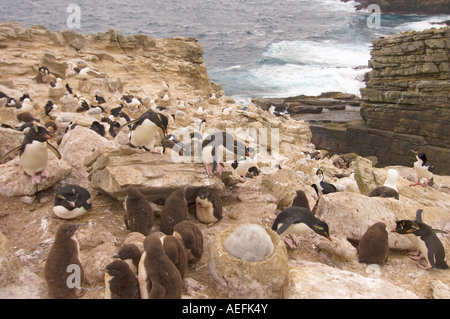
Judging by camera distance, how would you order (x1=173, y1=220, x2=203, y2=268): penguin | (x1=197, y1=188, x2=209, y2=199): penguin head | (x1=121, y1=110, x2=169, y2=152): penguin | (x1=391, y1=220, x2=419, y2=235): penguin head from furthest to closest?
(x1=121, y1=110, x2=169, y2=152): penguin → (x1=197, y1=188, x2=209, y2=199): penguin head → (x1=391, y1=220, x2=419, y2=235): penguin head → (x1=173, y1=220, x2=203, y2=268): penguin

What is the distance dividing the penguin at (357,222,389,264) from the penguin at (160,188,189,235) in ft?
9.48

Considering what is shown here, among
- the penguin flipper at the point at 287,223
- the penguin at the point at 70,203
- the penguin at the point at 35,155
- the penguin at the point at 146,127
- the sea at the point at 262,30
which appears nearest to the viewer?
the penguin flipper at the point at 287,223

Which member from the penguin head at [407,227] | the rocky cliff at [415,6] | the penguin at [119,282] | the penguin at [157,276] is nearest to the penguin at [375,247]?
the penguin head at [407,227]

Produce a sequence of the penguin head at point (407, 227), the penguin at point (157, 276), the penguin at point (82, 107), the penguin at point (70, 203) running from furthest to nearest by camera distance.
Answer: the penguin at point (82, 107) < the penguin head at point (407, 227) < the penguin at point (70, 203) < the penguin at point (157, 276)

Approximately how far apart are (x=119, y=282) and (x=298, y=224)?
2.82m

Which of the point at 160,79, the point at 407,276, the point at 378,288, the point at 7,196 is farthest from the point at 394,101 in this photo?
the point at 7,196

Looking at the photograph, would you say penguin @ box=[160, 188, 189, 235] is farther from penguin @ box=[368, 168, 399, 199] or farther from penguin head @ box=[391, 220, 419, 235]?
penguin @ box=[368, 168, 399, 199]

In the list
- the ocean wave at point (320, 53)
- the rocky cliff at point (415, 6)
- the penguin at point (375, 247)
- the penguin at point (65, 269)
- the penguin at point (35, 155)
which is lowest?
the penguin at point (375, 247)

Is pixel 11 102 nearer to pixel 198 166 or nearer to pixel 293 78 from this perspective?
pixel 198 166

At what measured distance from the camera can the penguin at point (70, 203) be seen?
5.24 meters

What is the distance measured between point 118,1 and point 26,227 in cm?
9069

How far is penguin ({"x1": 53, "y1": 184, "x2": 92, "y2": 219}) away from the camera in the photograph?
5.24 m

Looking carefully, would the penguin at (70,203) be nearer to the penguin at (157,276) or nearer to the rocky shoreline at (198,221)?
the rocky shoreline at (198,221)

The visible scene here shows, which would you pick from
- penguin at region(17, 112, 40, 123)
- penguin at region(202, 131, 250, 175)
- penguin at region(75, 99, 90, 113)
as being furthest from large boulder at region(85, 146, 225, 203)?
penguin at region(75, 99, 90, 113)
